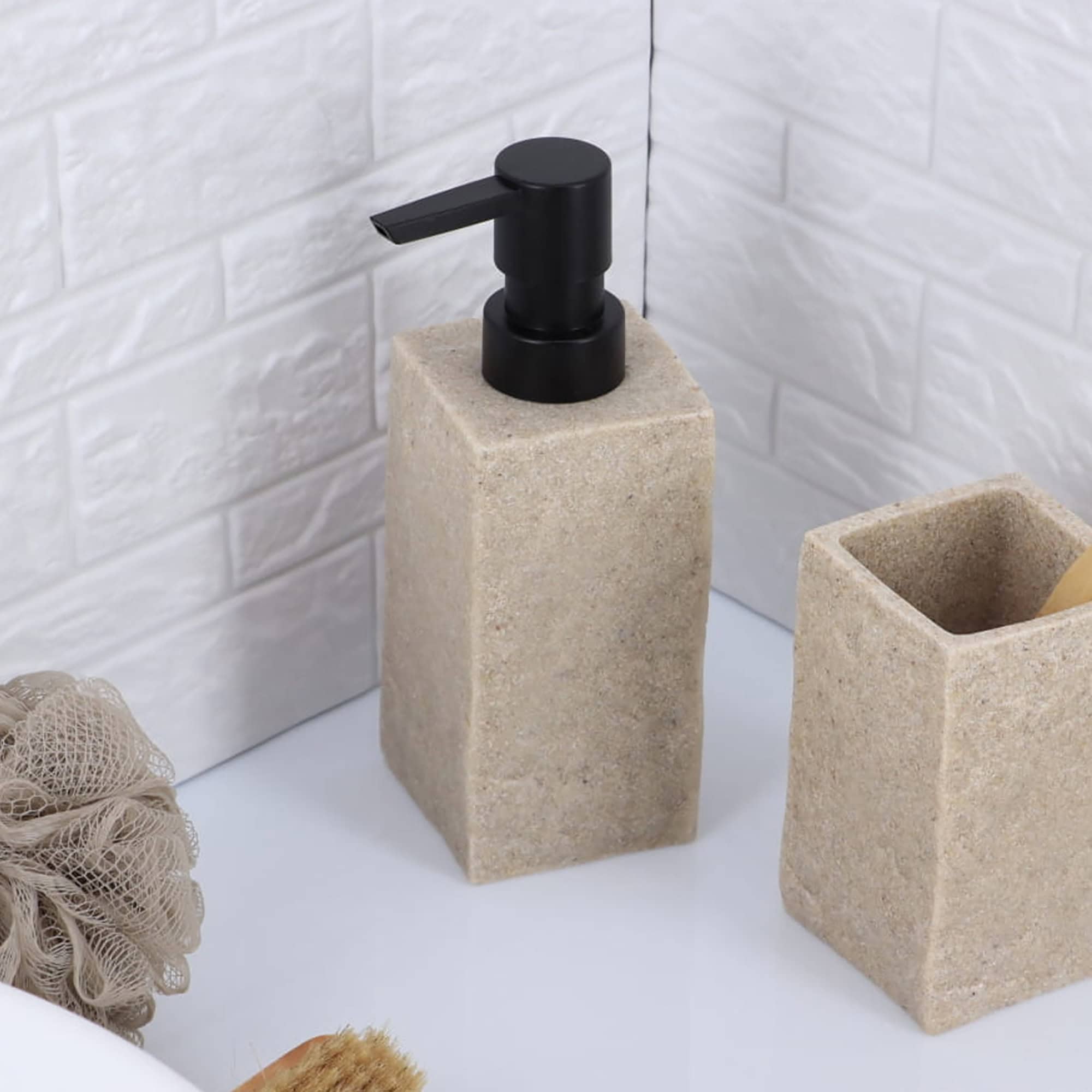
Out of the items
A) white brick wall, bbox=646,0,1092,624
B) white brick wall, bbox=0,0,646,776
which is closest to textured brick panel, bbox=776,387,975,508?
white brick wall, bbox=646,0,1092,624

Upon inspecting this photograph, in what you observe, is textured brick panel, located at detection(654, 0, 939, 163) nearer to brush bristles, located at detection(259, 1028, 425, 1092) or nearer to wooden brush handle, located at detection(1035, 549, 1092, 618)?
wooden brush handle, located at detection(1035, 549, 1092, 618)

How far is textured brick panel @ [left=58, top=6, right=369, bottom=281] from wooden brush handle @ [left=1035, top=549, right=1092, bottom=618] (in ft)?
0.99

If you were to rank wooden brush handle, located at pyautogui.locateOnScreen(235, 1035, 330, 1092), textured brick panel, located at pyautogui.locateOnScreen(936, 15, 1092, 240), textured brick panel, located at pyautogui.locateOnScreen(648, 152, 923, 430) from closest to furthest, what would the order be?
wooden brush handle, located at pyautogui.locateOnScreen(235, 1035, 330, 1092)
textured brick panel, located at pyautogui.locateOnScreen(936, 15, 1092, 240)
textured brick panel, located at pyautogui.locateOnScreen(648, 152, 923, 430)

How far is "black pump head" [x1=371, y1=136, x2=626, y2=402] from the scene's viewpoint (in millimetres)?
664

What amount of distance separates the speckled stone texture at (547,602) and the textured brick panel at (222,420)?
0.05 meters

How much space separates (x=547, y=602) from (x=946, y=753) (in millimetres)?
155

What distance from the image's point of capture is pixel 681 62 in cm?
84

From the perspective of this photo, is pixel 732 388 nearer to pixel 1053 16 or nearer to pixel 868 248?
pixel 868 248

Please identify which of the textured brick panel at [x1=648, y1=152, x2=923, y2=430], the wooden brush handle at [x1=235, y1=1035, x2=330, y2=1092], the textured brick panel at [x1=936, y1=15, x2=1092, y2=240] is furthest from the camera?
the textured brick panel at [x1=648, y1=152, x2=923, y2=430]

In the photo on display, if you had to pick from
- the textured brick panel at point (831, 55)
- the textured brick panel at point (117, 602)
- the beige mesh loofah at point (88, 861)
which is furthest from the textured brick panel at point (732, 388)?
the beige mesh loofah at point (88, 861)

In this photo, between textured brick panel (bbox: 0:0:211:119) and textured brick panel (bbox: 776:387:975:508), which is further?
textured brick panel (bbox: 776:387:975:508)

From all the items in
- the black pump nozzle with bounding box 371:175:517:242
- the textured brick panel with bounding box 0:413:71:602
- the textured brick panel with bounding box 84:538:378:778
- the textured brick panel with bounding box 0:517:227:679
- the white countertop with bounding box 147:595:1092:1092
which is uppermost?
the black pump nozzle with bounding box 371:175:517:242

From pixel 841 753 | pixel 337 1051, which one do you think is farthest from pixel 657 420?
pixel 337 1051

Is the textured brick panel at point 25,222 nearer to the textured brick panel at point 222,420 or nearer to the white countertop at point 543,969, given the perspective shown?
the textured brick panel at point 222,420
